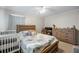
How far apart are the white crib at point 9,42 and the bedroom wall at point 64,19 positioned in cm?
50

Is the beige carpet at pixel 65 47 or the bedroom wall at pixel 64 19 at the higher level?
the bedroom wall at pixel 64 19

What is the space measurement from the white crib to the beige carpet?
0.58 metres

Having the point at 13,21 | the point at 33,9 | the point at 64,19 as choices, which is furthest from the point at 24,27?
the point at 64,19

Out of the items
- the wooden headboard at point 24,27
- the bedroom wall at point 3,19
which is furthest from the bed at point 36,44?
the bedroom wall at point 3,19

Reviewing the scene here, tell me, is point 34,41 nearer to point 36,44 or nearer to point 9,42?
point 36,44

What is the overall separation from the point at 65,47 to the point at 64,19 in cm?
39

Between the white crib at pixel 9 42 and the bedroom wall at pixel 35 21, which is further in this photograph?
the bedroom wall at pixel 35 21

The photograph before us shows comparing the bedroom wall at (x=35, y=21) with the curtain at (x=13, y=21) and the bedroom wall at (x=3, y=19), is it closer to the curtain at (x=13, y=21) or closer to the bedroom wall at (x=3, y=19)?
the curtain at (x=13, y=21)

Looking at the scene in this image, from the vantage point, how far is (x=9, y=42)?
119 cm

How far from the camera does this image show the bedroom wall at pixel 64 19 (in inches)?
46.0
